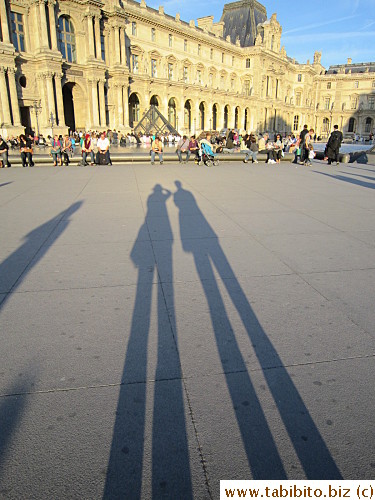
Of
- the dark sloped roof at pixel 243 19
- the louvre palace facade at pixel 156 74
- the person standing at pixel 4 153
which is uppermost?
the dark sloped roof at pixel 243 19

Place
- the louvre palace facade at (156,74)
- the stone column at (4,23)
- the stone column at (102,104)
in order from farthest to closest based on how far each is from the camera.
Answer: the stone column at (102,104) < the louvre palace facade at (156,74) < the stone column at (4,23)

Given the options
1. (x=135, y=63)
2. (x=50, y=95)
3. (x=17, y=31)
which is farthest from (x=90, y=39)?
(x=135, y=63)

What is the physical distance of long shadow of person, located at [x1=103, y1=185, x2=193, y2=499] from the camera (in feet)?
5.51

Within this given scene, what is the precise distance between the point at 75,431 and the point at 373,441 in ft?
5.25

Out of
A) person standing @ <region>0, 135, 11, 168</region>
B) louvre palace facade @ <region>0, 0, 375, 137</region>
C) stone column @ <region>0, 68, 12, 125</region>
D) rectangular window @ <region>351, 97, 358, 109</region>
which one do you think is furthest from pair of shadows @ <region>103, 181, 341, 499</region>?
rectangular window @ <region>351, 97, 358, 109</region>

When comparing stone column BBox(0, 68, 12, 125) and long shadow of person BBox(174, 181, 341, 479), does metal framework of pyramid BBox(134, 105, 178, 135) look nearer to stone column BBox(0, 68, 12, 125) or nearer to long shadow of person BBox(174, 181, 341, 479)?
stone column BBox(0, 68, 12, 125)

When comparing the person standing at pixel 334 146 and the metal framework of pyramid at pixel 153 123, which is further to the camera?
the metal framework of pyramid at pixel 153 123

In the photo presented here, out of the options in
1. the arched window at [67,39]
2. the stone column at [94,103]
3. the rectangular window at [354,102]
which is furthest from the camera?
the rectangular window at [354,102]

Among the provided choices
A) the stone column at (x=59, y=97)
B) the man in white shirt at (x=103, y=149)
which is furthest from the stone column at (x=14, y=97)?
the man in white shirt at (x=103, y=149)

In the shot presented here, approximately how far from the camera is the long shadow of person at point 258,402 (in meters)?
1.78

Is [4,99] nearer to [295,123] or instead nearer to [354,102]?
[295,123]

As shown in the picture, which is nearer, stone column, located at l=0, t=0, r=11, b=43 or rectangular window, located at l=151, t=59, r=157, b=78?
stone column, located at l=0, t=0, r=11, b=43

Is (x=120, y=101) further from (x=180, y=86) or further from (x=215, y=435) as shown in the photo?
(x=215, y=435)

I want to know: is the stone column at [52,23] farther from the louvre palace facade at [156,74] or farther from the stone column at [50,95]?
the stone column at [50,95]
